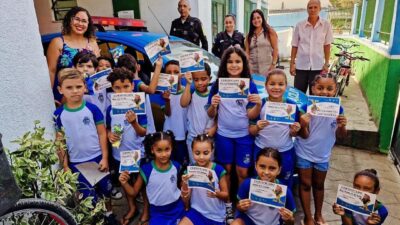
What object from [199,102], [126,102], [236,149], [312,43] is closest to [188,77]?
[199,102]

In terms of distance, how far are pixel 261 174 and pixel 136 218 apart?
142 centimetres

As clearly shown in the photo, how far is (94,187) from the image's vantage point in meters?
2.62

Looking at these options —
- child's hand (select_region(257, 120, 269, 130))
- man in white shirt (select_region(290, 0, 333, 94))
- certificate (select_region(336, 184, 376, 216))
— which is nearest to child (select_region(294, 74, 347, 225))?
child's hand (select_region(257, 120, 269, 130))

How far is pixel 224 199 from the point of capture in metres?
2.50

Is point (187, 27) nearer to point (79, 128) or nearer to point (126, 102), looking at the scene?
point (126, 102)

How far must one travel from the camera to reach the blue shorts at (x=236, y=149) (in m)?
2.74

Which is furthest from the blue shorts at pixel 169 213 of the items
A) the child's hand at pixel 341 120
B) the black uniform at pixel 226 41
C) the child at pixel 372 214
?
the black uniform at pixel 226 41

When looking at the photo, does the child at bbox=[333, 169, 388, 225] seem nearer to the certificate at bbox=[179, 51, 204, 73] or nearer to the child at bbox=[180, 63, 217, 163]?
the child at bbox=[180, 63, 217, 163]

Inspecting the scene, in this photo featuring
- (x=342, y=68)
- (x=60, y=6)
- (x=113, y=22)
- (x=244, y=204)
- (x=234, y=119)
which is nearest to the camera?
(x=244, y=204)

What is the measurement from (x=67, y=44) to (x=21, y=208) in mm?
1753

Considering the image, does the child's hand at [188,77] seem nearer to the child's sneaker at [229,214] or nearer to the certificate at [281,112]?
the certificate at [281,112]

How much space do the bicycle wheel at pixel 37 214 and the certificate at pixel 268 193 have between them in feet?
3.82

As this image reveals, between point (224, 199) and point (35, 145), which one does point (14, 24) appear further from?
point (224, 199)

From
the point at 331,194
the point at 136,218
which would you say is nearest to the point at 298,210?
the point at 331,194
